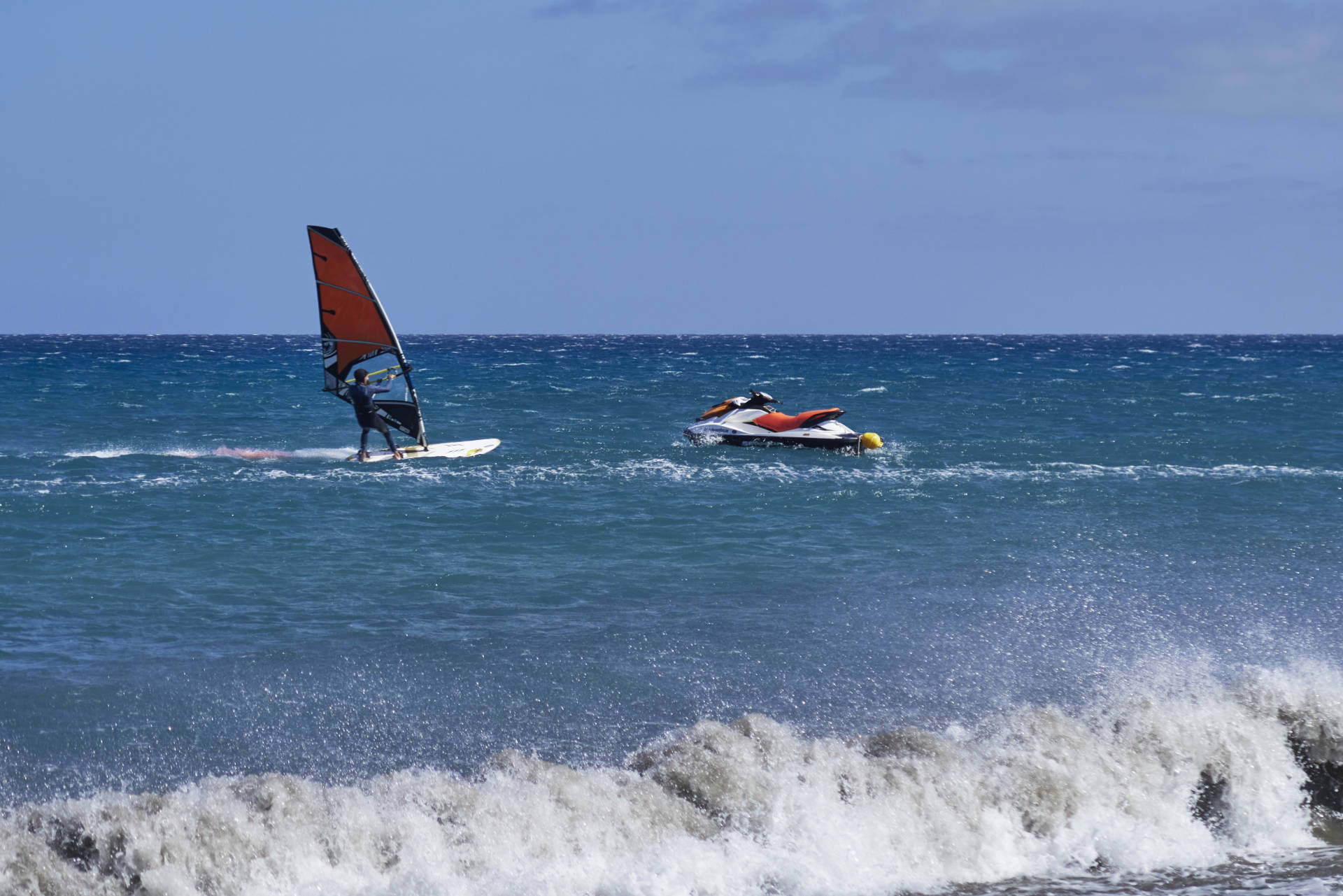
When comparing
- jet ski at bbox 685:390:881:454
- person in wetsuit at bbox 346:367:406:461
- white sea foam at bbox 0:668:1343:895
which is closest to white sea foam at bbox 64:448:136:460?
person in wetsuit at bbox 346:367:406:461

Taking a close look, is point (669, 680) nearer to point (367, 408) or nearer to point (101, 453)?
point (367, 408)

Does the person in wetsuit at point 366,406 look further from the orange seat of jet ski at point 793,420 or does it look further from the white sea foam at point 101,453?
the orange seat of jet ski at point 793,420

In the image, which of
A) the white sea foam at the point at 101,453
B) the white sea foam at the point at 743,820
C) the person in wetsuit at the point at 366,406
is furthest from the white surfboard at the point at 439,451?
the white sea foam at the point at 743,820

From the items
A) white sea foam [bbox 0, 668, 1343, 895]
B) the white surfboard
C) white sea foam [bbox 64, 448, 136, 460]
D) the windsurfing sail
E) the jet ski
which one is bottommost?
white sea foam [bbox 0, 668, 1343, 895]

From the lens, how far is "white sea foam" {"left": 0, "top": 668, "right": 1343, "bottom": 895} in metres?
6.32

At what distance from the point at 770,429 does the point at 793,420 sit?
493 millimetres

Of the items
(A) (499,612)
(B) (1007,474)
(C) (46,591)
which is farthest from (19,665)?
(B) (1007,474)

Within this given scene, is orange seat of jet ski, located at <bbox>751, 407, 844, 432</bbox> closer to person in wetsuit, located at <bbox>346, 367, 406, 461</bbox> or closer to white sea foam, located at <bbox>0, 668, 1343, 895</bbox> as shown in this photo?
person in wetsuit, located at <bbox>346, 367, 406, 461</bbox>

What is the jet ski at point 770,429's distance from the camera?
82.2 feet

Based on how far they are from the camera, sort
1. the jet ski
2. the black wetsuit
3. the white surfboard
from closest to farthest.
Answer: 1. the black wetsuit
2. the white surfboard
3. the jet ski

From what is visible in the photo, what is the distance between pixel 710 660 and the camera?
32.9ft

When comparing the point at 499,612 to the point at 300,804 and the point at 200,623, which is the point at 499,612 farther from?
the point at 300,804

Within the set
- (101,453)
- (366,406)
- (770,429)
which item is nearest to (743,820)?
(366,406)
